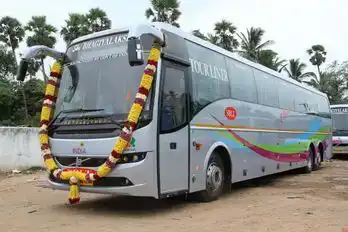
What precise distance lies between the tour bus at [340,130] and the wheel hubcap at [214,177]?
14855mm

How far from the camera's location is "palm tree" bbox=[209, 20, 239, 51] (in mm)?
43053

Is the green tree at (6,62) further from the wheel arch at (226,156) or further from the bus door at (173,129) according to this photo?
the bus door at (173,129)

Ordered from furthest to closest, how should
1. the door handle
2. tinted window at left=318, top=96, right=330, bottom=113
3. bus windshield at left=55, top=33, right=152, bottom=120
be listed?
tinted window at left=318, top=96, right=330, bottom=113 < the door handle < bus windshield at left=55, top=33, right=152, bottom=120

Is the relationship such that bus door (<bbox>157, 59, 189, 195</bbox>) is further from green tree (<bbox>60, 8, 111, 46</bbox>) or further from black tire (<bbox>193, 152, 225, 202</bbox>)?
green tree (<bbox>60, 8, 111, 46</bbox>)

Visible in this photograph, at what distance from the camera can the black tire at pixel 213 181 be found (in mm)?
9031

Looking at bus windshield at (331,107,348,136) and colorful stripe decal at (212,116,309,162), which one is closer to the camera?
colorful stripe decal at (212,116,309,162)

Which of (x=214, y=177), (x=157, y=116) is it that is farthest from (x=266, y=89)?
(x=157, y=116)

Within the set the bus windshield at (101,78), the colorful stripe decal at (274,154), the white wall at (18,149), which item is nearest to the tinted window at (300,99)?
the colorful stripe decal at (274,154)

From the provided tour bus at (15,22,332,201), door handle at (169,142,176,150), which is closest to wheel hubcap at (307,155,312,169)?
tour bus at (15,22,332,201)

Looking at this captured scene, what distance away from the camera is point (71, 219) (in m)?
7.58

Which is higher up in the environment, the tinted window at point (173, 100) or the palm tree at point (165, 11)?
the palm tree at point (165, 11)

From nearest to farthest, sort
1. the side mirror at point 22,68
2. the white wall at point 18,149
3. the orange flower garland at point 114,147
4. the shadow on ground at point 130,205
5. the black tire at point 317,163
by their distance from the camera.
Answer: the orange flower garland at point 114,147, the shadow on ground at point 130,205, the side mirror at point 22,68, the white wall at point 18,149, the black tire at point 317,163

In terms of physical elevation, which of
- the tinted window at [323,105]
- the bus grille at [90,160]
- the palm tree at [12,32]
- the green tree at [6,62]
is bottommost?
the bus grille at [90,160]

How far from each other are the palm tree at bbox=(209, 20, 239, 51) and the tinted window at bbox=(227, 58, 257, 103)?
31.7 m
